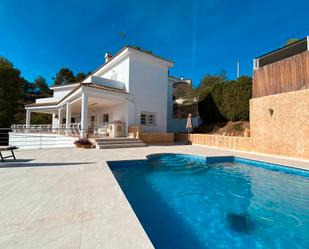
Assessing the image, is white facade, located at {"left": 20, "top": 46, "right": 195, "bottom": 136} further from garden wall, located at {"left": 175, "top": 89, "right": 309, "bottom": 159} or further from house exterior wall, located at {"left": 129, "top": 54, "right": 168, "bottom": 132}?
garden wall, located at {"left": 175, "top": 89, "right": 309, "bottom": 159}

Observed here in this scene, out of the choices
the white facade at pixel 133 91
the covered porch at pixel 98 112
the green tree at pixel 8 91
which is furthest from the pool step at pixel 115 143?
the green tree at pixel 8 91

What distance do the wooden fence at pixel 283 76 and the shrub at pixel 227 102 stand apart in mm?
4636

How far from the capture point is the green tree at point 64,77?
169ft

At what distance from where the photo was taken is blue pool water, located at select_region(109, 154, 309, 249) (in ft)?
10.5

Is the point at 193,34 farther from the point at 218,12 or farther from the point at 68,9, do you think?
the point at 68,9

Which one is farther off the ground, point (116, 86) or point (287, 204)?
point (116, 86)

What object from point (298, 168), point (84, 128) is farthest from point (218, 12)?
point (84, 128)

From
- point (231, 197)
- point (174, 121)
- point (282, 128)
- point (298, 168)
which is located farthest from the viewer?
point (174, 121)

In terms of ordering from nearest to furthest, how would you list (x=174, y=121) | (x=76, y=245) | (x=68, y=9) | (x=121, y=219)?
(x=76, y=245) < (x=121, y=219) < (x=68, y=9) < (x=174, y=121)

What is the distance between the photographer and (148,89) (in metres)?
17.3

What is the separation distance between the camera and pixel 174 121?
22.9m

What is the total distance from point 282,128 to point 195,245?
936 centimetres

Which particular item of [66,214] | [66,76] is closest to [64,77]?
[66,76]

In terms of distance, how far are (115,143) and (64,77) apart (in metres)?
50.0
